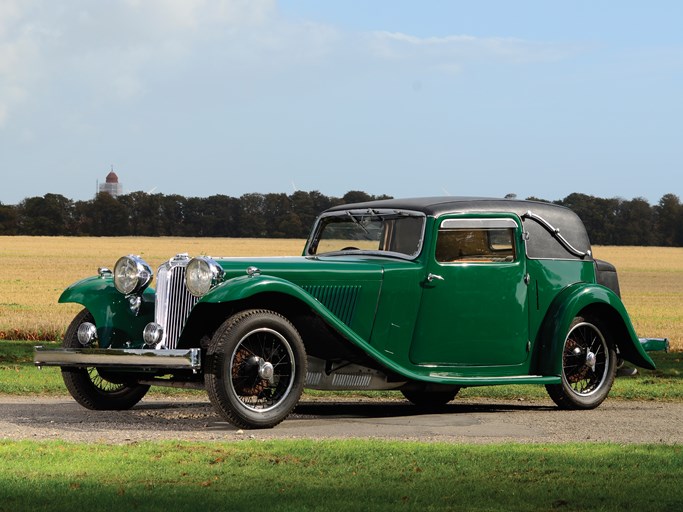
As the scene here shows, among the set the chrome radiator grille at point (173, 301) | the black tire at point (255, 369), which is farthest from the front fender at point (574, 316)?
the chrome radiator grille at point (173, 301)

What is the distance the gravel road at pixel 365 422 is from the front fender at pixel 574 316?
57 centimetres

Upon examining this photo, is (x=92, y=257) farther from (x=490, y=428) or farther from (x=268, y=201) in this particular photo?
(x=490, y=428)

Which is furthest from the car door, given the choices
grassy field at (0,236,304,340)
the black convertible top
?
grassy field at (0,236,304,340)

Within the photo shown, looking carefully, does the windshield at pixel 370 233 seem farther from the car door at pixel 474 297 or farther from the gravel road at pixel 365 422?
the gravel road at pixel 365 422

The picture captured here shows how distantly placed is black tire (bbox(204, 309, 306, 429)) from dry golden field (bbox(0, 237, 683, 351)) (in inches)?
486

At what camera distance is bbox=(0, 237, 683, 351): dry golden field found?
82.8 feet

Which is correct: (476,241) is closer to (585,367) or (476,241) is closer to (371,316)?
(371,316)

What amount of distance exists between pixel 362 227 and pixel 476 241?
1.11 metres

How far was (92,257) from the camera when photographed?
2744 inches

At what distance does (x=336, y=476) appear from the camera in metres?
7.52

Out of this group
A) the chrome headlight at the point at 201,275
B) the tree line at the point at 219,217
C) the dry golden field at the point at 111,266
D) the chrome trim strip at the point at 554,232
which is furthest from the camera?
the tree line at the point at 219,217

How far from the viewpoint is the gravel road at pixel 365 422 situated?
968cm

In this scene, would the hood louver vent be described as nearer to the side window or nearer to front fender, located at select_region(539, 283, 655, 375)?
the side window

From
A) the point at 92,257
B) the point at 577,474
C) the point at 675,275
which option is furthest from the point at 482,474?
the point at 92,257
